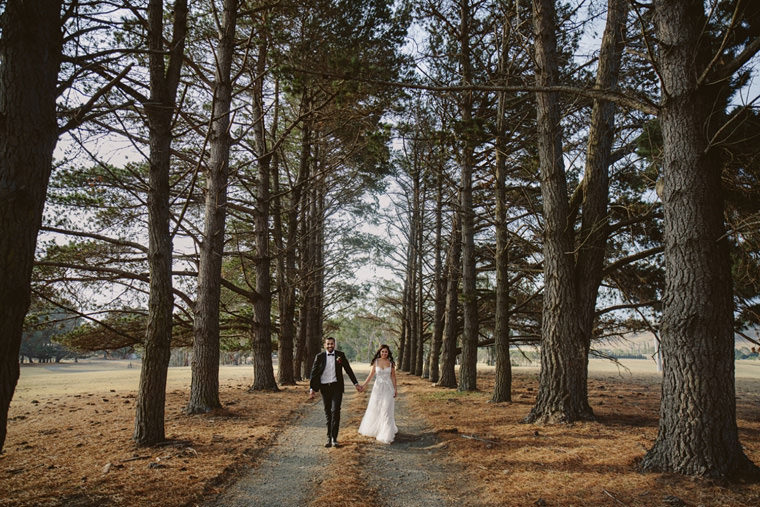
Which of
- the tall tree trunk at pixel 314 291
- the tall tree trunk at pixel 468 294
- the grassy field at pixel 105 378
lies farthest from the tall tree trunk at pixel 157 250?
the tall tree trunk at pixel 314 291

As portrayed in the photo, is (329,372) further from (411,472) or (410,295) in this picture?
(410,295)

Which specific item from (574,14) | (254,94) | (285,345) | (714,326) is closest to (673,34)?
(714,326)

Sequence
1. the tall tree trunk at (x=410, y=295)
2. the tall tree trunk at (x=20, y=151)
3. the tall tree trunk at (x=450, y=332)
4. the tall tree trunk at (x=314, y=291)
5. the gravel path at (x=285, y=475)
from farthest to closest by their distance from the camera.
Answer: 1. the tall tree trunk at (x=410, y=295)
2. the tall tree trunk at (x=314, y=291)
3. the tall tree trunk at (x=450, y=332)
4. the gravel path at (x=285, y=475)
5. the tall tree trunk at (x=20, y=151)

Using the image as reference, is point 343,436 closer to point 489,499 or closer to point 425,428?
point 425,428

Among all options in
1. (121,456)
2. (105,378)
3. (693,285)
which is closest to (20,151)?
(121,456)

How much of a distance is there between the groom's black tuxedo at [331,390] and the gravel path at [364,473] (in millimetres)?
323

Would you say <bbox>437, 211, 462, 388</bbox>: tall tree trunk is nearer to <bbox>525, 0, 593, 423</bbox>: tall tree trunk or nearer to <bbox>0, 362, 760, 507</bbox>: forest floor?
<bbox>0, 362, 760, 507</bbox>: forest floor

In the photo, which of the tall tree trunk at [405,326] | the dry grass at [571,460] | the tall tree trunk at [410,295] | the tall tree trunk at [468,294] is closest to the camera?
the dry grass at [571,460]

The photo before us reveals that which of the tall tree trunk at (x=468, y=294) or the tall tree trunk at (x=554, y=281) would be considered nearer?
the tall tree trunk at (x=554, y=281)

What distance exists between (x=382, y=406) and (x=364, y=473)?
205 cm

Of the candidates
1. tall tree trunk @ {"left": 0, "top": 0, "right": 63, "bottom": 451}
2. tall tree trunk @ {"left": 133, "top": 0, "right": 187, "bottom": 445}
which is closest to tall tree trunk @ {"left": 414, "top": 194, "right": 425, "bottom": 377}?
tall tree trunk @ {"left": 133, "top": 0, "right": 187, "bottom": 445}

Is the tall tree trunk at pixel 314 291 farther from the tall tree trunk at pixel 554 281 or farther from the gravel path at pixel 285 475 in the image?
the tall tree trunk at pixel 554 281

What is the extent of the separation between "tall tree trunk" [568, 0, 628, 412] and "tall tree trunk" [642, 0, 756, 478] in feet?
8.91

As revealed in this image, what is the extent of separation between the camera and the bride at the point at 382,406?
6840mm
